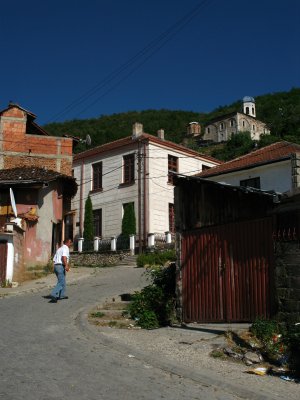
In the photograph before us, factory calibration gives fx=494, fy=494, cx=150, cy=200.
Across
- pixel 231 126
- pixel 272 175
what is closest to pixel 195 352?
pixel 272 175

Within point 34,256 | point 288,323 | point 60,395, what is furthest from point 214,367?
point 34,256

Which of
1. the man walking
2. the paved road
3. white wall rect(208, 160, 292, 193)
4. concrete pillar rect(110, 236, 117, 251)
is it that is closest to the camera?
the paved road

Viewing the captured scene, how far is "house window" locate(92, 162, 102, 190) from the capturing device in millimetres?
36062

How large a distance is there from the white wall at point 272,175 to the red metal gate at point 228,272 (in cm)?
1524

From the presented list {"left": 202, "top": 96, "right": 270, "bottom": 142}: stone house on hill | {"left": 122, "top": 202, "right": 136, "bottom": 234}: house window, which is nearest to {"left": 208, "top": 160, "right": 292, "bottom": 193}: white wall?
{"left": 122, "top": 202, "right": 136, "bottom": 234}: house window

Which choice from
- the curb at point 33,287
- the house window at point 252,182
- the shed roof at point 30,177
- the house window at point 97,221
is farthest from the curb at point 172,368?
the house window at point 97,221

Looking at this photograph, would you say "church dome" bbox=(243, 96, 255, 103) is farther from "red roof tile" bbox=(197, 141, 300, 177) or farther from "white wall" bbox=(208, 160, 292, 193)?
"white wall" bbox=(208, 160, 292, 193)

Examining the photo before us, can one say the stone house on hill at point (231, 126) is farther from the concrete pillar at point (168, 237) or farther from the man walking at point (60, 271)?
the man walking at point (60, 271)

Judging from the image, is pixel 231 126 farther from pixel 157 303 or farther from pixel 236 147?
pixel 157 303

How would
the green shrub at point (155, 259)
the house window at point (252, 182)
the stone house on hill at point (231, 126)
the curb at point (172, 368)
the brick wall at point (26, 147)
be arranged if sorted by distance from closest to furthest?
1. the curb at point (172, 368)
2. the green shrub at point (155, 259)
3. the brick wall at point (26, 147)
4. the house window at point (252, 182)
5. the stone house on hill at point (231, 126)

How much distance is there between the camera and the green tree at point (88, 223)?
33.9 metres

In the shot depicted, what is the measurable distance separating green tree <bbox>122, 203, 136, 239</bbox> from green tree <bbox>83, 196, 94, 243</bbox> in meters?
3.08

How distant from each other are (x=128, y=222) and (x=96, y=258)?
315 centimetres

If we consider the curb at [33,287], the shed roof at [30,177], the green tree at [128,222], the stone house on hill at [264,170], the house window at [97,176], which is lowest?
the curb at [33,287]
